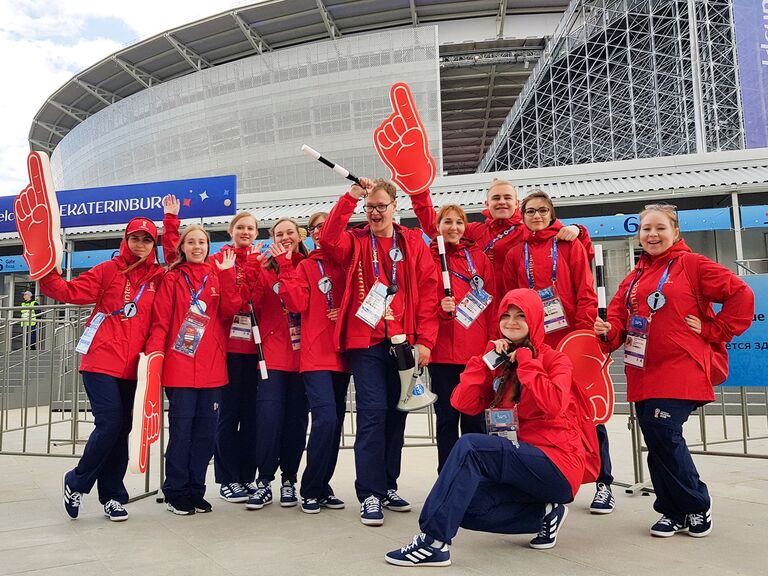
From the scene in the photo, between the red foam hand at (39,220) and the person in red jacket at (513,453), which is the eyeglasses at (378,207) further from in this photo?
the red foam hand at (39,220)

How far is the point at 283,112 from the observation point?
25.9m

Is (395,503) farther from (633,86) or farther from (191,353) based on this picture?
(633,86)

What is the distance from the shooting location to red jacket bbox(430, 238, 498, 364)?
3895mm

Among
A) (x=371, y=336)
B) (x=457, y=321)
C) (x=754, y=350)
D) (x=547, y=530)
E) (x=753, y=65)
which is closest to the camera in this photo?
(x=547, y=530)

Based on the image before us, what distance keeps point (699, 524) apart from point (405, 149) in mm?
2798

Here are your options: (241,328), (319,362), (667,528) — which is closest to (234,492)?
(241,328)

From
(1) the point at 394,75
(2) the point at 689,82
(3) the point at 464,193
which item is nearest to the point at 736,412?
(3) the point at 464,193

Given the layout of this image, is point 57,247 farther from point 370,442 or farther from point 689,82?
point 689,82

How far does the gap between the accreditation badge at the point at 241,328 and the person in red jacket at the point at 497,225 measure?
1.36m

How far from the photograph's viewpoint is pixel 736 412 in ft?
29.7

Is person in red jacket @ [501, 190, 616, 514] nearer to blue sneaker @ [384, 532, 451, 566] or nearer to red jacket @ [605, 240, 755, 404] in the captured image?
red jacket @ [605, 240, 755, 404]

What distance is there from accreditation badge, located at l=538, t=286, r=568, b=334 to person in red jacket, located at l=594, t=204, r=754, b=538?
339 millimetres

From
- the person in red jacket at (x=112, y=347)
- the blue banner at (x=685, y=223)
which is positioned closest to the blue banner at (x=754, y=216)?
the blue banner at (x=685, y=223)

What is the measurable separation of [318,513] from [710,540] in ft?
7.12
